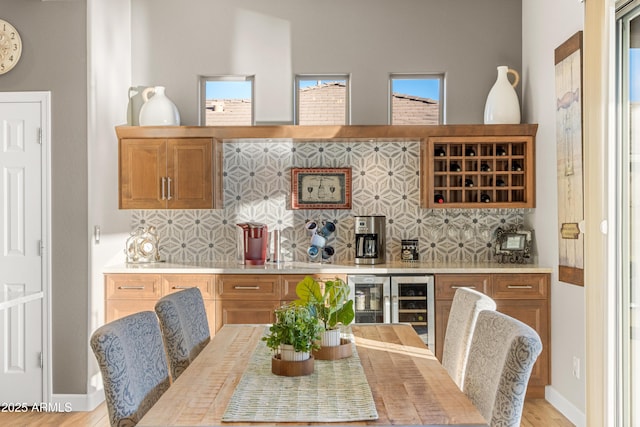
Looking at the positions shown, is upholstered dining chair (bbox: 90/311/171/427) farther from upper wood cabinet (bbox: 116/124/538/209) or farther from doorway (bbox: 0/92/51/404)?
upper wood cabinet (bbox: 116/124/538/209)

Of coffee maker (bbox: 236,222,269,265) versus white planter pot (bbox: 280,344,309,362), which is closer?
white planter pot (bbox: 280,344,309,362)

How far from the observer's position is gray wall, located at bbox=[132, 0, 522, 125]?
5.36 meters

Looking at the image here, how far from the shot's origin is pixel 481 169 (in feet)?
17.0

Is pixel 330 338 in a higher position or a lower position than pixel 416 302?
higher

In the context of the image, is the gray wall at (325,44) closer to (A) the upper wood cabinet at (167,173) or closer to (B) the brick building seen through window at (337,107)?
(B) the brick building seen through window at (337,107)

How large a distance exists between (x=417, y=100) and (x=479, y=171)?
33.8 inches

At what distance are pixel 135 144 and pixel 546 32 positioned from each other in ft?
10.6

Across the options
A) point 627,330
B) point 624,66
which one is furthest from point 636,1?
point 627,330

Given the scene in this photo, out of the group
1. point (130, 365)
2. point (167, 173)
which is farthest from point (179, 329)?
point (167, 173)

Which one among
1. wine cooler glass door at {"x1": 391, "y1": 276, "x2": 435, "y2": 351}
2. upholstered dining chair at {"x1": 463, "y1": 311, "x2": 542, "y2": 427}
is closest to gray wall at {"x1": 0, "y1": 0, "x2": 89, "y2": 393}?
wine cooler glass door at {"x1": 391, "y1": 276, "x2": 435, "y2": 351}

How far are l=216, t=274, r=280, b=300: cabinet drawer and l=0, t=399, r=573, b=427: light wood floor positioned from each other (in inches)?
46.3

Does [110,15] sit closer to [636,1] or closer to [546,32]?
[546,32]

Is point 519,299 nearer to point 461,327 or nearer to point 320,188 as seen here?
point 320,188

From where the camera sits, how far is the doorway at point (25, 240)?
4539 millimetres
